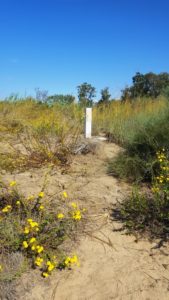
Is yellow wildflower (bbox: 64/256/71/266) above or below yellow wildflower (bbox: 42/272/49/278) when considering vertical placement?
above

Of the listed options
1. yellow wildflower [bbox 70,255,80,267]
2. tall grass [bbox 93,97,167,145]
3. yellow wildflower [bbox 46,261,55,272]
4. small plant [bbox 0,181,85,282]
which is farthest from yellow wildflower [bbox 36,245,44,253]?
tall grass [bbox 93,97,167,145]

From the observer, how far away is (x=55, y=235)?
2572mm

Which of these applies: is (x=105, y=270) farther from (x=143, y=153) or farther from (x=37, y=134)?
(x=37, y=134)

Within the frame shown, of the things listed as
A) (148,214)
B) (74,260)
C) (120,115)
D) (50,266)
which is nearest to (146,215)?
(148,214)

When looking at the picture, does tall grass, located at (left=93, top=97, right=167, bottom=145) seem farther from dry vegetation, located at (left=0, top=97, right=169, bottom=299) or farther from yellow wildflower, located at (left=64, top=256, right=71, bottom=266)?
yellow wildflower, located at (left=64, top=256, right=71, bottom=266)

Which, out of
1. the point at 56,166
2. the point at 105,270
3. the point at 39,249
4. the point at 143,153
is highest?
the point at 143,153

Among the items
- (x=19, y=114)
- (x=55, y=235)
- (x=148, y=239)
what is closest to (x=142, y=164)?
(x=148, y=239)

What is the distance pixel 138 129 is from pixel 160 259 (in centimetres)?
292

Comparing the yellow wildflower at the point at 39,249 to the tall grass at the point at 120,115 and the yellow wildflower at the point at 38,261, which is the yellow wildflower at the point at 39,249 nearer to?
the yellow wildflower at the point at 38,261

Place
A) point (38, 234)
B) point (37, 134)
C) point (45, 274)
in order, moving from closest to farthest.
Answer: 1. point (45, 274)
2. point (38, 234)
3. point (37, 134)

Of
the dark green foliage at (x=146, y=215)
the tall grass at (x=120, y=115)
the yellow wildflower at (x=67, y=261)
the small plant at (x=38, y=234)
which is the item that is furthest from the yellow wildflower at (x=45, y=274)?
the tall grass at (x=120, y=115)

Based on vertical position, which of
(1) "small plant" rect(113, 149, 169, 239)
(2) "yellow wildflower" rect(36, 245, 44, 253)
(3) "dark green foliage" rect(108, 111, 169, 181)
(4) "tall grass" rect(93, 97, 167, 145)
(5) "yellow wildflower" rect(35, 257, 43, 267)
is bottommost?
(5) "yellow wildflower" rect(35, 257, 43, 267)

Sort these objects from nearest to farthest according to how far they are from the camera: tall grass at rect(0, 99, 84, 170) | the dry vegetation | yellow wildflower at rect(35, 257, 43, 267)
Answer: yellow wildflower at rect(35, 257, 43, 267) < the dry vegetation < tall grass at rect(0, 99, 84, 170)

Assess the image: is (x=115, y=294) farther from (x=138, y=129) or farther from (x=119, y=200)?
(x=138, y=129)
